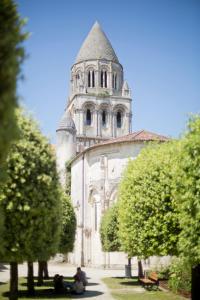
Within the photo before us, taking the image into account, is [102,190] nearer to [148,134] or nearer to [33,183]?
[148,134]

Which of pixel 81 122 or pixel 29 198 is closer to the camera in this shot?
pixel 29 198

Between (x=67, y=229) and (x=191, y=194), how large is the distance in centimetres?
1869

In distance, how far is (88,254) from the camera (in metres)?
49.5

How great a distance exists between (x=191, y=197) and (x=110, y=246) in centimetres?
2265

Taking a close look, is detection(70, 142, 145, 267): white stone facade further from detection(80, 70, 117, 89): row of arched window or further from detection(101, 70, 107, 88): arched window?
detection(101, 70, 107, 88): arched window

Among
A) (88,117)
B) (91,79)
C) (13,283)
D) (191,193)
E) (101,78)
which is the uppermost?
(101,78)

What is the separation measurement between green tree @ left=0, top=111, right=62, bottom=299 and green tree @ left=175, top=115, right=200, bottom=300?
4.47 meters

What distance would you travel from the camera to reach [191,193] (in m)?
14.4

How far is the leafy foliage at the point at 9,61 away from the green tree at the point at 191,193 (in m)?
9.86

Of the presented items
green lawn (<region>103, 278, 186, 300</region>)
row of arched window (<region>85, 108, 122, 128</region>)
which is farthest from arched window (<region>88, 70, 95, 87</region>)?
green lawn (<region>103, 278, 186, 300</region>)

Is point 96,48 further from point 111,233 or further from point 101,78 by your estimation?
point 111,233

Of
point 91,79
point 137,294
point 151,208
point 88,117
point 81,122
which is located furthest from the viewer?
point 91,79

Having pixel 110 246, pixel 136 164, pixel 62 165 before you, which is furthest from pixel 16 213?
pixel 62 165

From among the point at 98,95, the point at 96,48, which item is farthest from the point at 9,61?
the point at 96,48
